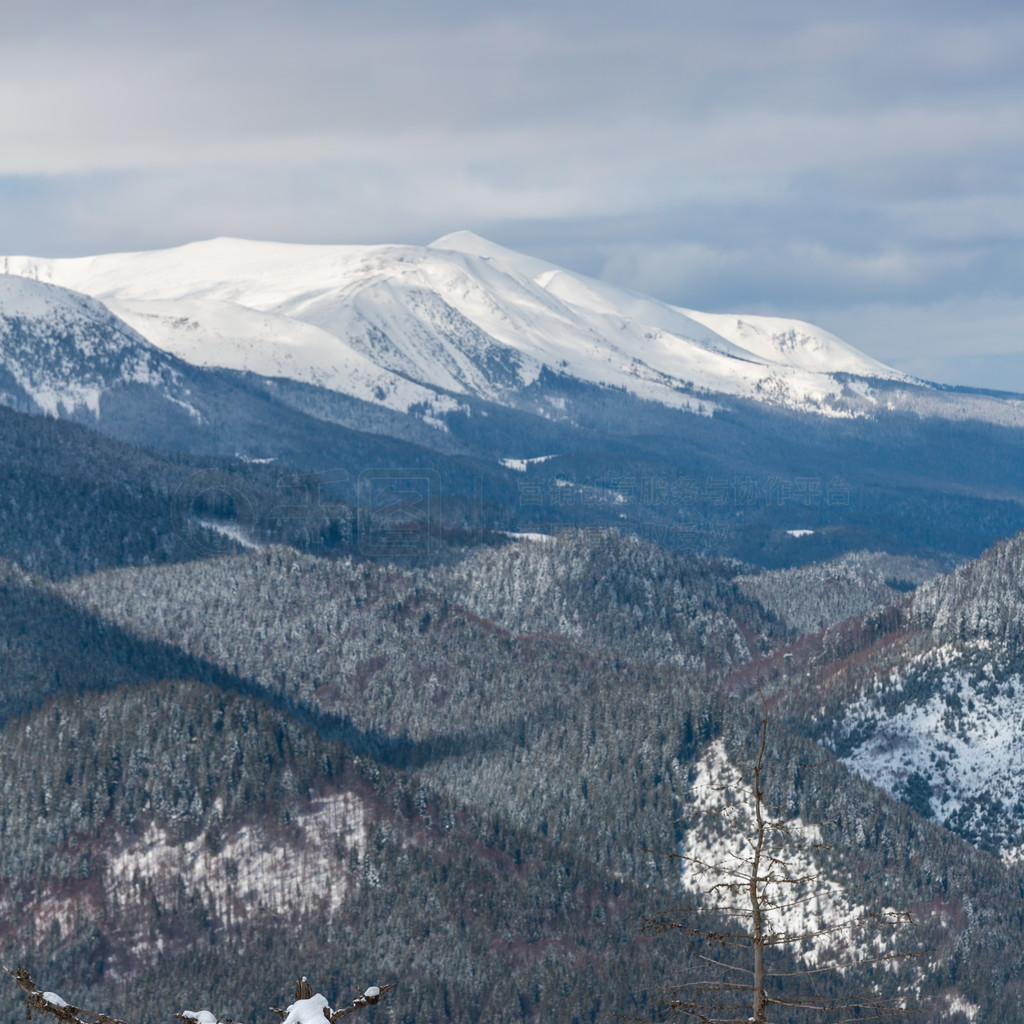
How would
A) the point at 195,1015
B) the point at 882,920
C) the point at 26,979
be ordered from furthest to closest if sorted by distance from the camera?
the point at 882,920 < the point at 195,1015 < the point at 26,979

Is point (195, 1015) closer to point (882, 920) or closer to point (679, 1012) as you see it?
point (679, 1012)

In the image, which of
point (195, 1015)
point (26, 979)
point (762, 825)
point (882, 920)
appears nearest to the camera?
point (26, 979)

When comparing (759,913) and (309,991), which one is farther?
(759,913)

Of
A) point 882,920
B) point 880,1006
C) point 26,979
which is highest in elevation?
point 26,979

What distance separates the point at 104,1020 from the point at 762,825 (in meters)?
15.5

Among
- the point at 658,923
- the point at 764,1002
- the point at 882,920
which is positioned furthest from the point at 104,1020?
the point at 882,920

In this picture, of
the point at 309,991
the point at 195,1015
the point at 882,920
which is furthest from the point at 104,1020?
the point at 882,920

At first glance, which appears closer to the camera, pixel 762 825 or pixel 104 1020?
pixel 104 1020

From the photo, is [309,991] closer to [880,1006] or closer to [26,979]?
[26,979]

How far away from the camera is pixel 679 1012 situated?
119 feet

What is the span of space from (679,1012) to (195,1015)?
13994 millimetres

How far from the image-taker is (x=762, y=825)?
113 feet

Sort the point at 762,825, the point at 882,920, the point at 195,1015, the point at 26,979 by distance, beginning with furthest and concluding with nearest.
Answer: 1. the point at 882,920
2. the point at 762,825
3. the point at 195,1015
4. the point at 26,979

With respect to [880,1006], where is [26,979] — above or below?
above
